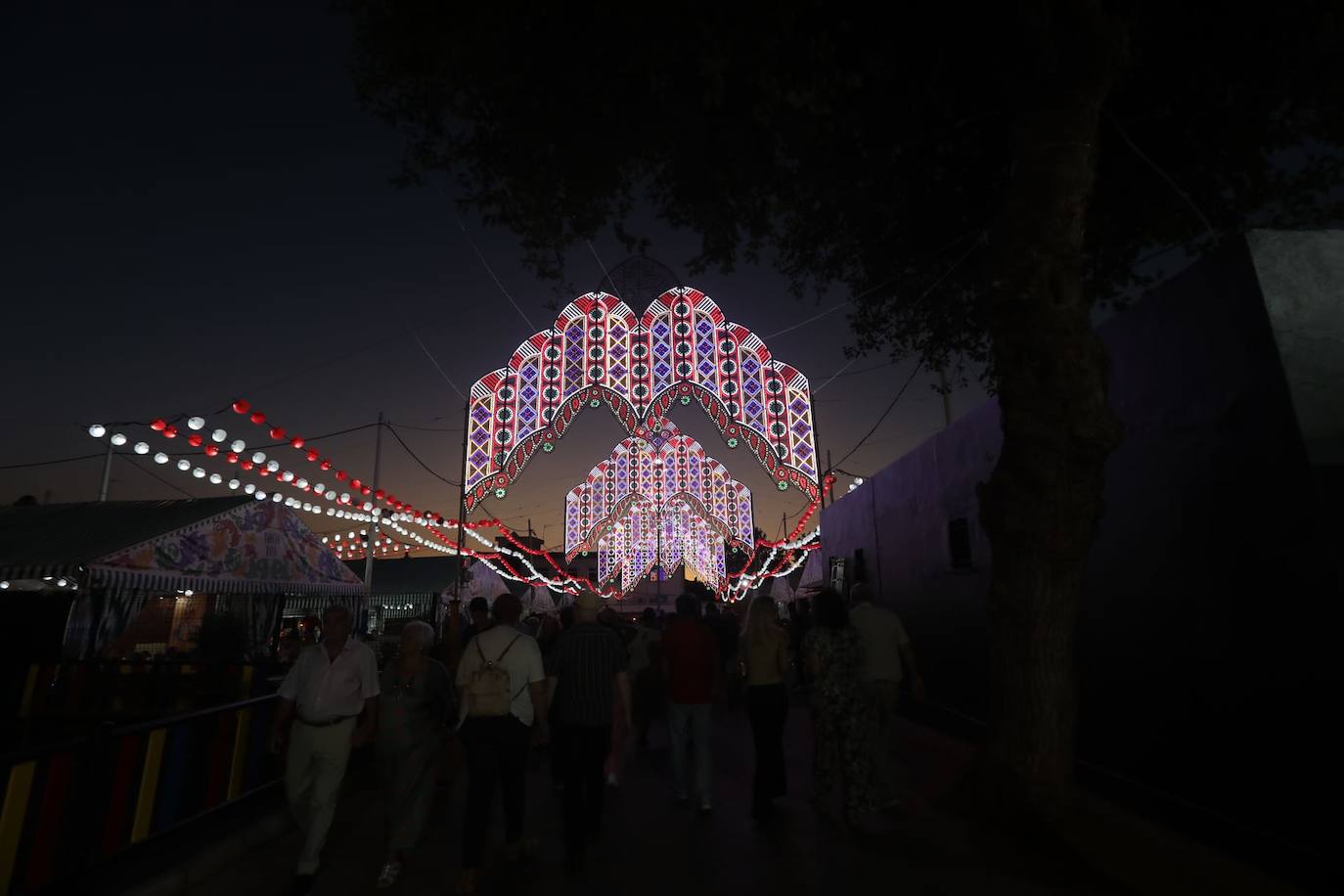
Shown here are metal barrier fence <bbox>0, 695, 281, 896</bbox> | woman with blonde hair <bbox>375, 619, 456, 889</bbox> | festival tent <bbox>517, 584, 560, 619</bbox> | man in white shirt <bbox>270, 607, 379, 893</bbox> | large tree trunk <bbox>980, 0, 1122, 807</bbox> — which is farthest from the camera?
festival tent <bbox>517, 584, 560, 619</bbox>

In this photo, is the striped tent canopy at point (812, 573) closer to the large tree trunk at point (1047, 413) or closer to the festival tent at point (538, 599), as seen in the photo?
the festival tent at point (538, 599)

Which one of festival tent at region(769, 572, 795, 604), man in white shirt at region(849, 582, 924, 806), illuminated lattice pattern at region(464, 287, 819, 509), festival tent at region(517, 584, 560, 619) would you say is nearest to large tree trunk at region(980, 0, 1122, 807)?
man in white shirt at region(849, 582, 924, 806)

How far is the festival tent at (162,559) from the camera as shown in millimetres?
9211

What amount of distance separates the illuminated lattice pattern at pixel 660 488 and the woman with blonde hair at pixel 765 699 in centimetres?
1861

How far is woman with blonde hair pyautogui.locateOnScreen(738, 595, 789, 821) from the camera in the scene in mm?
5527

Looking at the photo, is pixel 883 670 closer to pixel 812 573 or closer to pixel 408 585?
pixel 812 573

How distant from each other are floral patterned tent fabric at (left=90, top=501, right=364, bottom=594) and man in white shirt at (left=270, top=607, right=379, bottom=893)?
6460 millimetres

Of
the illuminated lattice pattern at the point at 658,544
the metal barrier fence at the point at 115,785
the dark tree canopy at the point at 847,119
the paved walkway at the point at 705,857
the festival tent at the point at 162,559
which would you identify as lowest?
the paved walkway at the point at 705,857

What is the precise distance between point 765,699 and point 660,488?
1980cm

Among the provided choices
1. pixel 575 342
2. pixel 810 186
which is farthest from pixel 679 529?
pixel 810 186

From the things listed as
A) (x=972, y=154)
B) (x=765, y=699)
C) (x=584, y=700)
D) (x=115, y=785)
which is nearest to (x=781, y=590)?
(x=972, y=154)

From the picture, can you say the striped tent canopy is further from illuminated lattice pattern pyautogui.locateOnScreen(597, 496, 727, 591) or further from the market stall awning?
the market stall awning

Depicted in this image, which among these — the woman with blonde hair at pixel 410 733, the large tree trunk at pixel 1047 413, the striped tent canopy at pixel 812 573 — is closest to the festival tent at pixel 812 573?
the striped tent canopy at pixel 812 573

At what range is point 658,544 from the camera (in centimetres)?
2925
